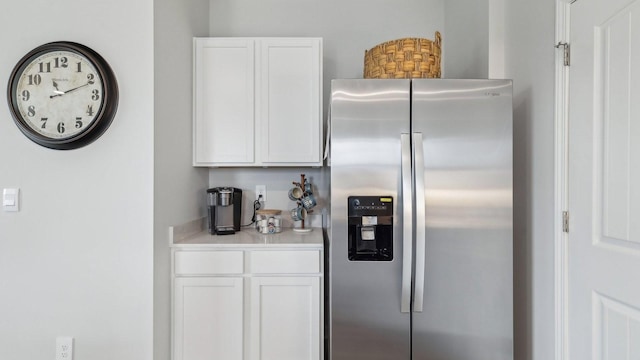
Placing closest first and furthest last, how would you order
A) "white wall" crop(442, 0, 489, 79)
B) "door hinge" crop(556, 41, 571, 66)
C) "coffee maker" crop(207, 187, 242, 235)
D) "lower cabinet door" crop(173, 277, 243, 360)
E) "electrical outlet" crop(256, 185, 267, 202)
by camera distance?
"door hinge" crop(556, 41, 571, 66), "lower cabinet door" crop(173, 277, 243, 360), "white wall" crop(442, 0, 489, 79), "coffee maker" crop(207, 187, 242, 235), "electrical outlet" crop(256, 185, 267, 202)

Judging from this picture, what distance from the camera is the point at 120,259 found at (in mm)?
1631

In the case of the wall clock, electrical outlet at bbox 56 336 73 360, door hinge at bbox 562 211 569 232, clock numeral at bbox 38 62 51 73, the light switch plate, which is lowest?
electrical outlet at bbox 56 336 73 360

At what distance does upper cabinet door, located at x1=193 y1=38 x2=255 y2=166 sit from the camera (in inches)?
81.0

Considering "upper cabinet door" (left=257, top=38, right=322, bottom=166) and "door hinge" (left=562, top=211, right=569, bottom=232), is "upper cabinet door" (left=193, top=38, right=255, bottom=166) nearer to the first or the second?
"upper cabinet door" (left=257, top=38, right=322, bottom=166)

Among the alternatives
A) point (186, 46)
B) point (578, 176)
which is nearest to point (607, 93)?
point (578, 176)

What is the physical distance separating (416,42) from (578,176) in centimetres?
95

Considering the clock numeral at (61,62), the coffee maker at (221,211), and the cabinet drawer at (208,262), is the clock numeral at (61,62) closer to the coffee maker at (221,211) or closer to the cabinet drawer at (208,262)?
the coffee maker at (221,211)

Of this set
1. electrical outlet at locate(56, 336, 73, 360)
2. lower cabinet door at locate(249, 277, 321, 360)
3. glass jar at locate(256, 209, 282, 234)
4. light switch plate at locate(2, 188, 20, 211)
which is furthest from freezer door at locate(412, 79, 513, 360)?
light switch plate at locate(2, 188, 20, 211)

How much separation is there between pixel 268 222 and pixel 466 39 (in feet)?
5.84

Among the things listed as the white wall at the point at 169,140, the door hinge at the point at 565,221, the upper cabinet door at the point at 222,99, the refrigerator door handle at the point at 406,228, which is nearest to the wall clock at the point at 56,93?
the white wall at the point at 169,140

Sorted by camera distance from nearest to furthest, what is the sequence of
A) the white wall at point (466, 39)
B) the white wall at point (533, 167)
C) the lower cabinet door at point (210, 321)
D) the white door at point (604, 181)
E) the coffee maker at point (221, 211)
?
the white door at point (604, 181), the white wall at point (533, 167), the lower cabinet door at point (210, 321), the white wall at point (466, 39), the coffee maker at point (221, 211)

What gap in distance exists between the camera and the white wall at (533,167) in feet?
4.78

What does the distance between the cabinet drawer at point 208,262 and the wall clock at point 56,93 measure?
0.80 meters

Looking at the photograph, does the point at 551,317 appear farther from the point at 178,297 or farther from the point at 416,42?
the point at 178,297
